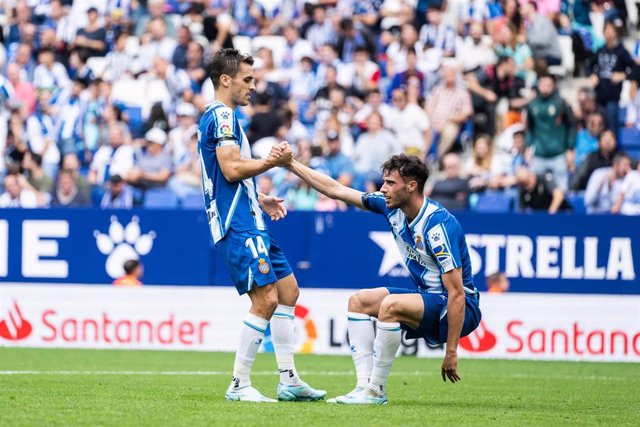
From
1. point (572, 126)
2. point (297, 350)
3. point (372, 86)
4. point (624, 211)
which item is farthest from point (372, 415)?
point (372, 86)

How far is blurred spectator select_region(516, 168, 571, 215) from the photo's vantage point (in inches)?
696

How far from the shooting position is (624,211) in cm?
1750

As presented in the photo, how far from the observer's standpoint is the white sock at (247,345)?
28.6ft

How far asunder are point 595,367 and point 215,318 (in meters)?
4.57

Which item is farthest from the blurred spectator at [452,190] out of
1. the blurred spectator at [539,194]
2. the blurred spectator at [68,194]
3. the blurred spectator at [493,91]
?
the blurred spectator at [68,194]

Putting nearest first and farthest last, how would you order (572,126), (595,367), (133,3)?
(595,367) < (572,126) < (133,3)

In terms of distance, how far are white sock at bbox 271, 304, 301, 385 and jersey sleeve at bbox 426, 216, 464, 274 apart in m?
1.21

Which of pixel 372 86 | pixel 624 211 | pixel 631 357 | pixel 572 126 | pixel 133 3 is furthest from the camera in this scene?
pixel 133 3

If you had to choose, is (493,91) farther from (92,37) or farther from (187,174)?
(92,37)

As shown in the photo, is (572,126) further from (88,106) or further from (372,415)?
(372,415)

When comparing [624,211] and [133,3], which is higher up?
[133,3]

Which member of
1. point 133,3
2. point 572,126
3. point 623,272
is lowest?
point 623,272

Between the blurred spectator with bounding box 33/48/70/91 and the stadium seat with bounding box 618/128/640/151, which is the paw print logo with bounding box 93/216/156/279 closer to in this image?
the blurred spectator with bounding box 33/48/70/91

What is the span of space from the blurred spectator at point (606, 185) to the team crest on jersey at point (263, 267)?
997cm
